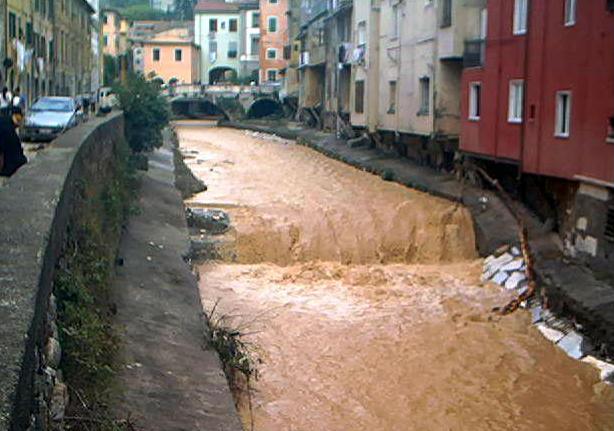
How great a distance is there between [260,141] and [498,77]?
1349 inches

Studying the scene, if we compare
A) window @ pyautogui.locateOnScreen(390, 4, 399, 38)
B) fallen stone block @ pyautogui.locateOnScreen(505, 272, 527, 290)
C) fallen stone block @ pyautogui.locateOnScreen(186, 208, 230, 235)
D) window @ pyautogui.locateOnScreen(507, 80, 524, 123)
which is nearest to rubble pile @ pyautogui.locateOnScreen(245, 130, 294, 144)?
window @ pyautogui.locateOnScreen(390, 4, 399, 38)

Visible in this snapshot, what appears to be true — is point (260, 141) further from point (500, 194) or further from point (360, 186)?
point (500, 194)

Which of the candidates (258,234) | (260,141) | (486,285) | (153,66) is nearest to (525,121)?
(486,285)

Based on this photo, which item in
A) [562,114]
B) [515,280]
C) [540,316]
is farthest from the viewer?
[562,114]

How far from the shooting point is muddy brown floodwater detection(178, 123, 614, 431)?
13203mm

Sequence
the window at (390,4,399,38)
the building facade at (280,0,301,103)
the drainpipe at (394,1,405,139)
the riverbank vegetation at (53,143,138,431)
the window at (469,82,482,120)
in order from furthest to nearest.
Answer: the building facade at (280,0,301,103) → the window at (390,4,399,38) → the drainpipe at (394,1,405,139) → the window at (469,82,482,120) → the riverbank vegetation at (53,143,138,431)

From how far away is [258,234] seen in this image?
24.0 meters

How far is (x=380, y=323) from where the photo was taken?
17.5m

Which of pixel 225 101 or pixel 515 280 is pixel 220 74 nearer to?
pixel 225 101

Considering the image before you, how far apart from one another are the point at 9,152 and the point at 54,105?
16.8 m

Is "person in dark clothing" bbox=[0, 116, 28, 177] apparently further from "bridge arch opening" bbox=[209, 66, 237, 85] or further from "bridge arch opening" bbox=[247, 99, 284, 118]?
"bridge arch opening" bbox=[209, 66, 237, 85]

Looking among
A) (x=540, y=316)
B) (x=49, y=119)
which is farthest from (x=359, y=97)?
(x=540, y=316)

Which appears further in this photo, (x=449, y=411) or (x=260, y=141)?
(x=260, y=141)

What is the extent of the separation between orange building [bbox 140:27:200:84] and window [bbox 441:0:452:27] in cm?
7201
